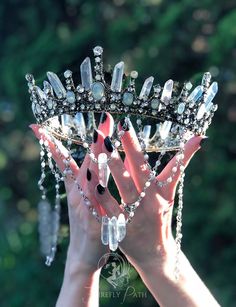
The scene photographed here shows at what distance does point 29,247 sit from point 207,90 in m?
2.58

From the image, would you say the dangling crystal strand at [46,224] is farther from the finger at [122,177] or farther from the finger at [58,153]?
the finger at [122,177]

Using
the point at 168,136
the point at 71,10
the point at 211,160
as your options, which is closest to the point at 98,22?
the point at 71,10

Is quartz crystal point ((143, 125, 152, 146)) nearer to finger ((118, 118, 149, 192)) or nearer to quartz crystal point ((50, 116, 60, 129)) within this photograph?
quartz crystal point ((50, 116, 60, 129))

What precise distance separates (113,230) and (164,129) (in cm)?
56

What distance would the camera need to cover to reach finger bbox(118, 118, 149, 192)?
1.38 metres

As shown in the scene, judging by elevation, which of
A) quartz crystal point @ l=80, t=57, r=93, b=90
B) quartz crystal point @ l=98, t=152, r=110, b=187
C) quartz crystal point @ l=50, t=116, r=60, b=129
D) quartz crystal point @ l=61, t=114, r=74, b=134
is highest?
quartz crystal point @ l=61, t=114, r=74, b=134

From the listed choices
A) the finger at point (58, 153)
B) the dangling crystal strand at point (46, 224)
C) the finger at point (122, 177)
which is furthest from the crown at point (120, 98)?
the dangling crystal strand at point (46, 224)

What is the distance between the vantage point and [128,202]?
4.52 feet

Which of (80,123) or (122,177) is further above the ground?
(80,123)

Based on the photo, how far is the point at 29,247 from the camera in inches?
162

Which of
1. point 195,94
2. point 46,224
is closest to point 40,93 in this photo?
point 195,94

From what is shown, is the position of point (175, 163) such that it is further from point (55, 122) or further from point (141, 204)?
point (55, 122)

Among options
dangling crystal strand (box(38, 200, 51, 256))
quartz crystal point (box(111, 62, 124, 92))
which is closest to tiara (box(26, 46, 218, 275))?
quartz crystal point (box(111, 62, 124, 92))

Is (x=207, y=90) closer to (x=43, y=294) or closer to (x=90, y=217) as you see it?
(x=90, y=217)
